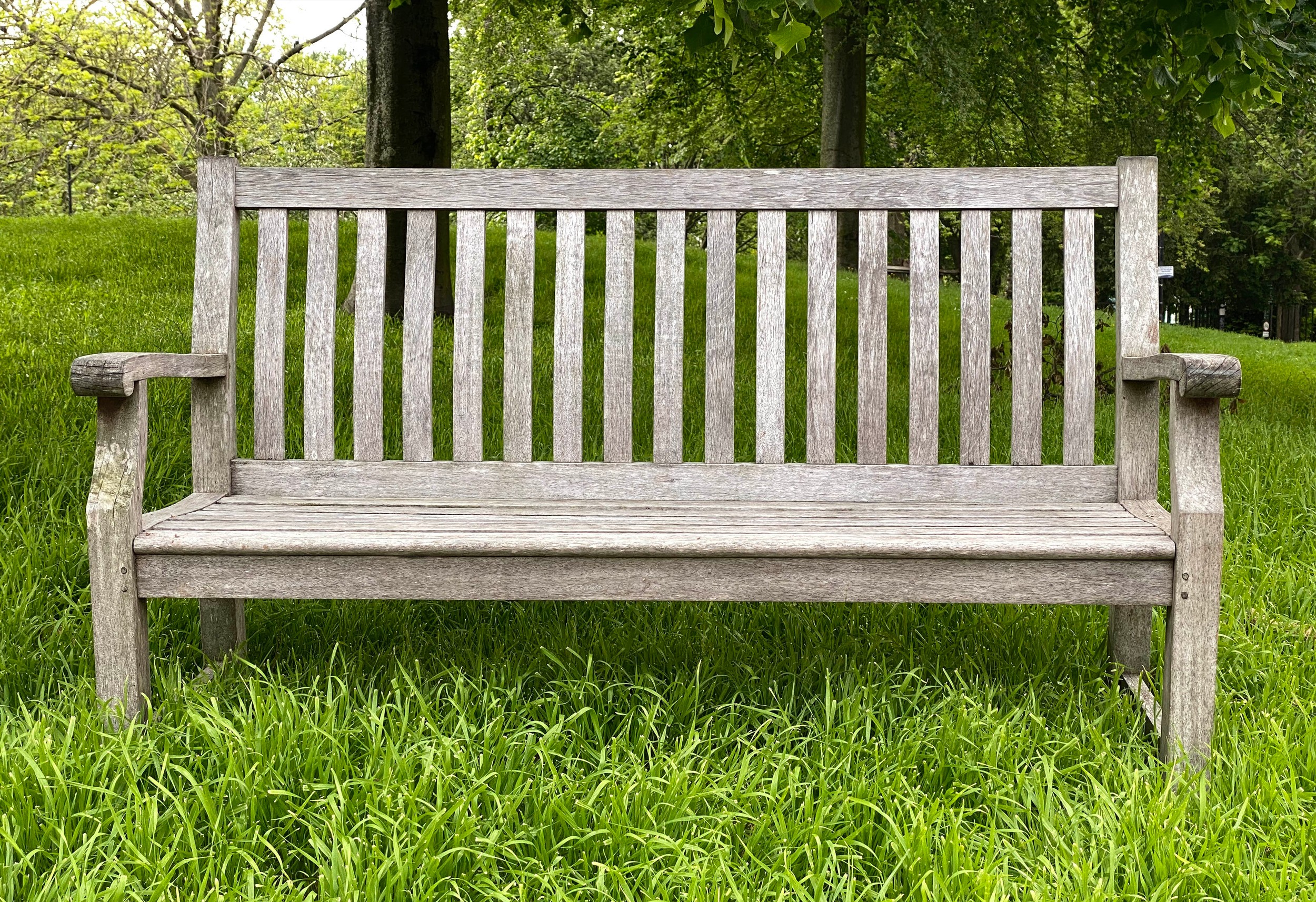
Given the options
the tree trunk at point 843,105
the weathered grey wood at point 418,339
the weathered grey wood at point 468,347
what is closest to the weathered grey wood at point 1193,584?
the weathered grey wood at point 468,347

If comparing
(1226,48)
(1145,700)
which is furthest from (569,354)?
(1226,48)

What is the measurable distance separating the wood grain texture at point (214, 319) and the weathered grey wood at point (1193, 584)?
2004 millimetres

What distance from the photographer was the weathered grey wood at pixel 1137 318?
234 cm

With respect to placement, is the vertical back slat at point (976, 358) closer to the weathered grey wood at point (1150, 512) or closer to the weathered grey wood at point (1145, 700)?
the weathered grey wood at point (1150, 512)

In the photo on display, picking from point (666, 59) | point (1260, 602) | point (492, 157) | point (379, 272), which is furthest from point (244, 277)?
point (492, 157)

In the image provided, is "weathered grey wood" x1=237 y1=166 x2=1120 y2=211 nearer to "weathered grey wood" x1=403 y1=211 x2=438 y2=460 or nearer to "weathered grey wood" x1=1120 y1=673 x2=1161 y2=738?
"weathered grey wood" x1=403 y1=211 x2=438 y2=460

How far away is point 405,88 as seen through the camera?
637cm

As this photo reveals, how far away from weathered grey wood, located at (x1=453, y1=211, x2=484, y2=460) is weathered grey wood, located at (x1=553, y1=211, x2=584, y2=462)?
7.1 inches

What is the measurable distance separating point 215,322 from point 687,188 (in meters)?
1.13

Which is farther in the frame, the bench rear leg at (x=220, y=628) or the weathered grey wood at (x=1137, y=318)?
the bench rear leg at (x=220, y=628)

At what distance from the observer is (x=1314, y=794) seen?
6.23 ft

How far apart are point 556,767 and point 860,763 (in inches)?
22.3

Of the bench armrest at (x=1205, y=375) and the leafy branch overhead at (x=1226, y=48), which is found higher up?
the leafy branch overhead at (x=1226, y=48)

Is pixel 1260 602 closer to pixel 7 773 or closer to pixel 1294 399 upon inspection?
pixel 7 773
